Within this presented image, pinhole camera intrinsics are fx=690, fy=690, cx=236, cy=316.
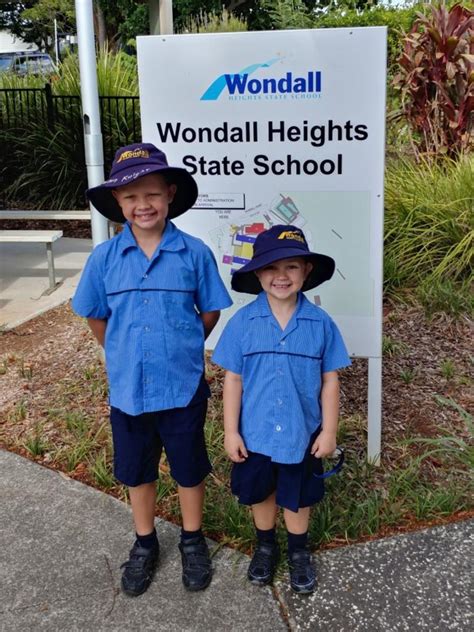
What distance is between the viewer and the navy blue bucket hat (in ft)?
7.40

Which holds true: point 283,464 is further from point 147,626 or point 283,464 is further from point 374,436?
point 374,436

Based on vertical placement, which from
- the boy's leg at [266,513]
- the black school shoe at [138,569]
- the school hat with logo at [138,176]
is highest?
the school hat with logo at [138,176]

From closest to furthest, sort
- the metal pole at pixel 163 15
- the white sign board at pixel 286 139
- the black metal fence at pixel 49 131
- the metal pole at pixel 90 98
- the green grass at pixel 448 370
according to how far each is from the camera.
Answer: the white sign board at pixel 286 139
the metal pole at pixel 90 98
the green grass at pixel 448 370
the metal pole at pixel 163 15
the black metal fence at pixel 49 131

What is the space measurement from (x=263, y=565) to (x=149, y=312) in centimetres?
102

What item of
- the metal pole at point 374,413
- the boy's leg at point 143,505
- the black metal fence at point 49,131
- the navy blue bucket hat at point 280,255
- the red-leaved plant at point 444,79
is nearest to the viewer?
the navy blue bucket hat at point 280,255

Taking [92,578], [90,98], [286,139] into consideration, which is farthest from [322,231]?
[90,98]

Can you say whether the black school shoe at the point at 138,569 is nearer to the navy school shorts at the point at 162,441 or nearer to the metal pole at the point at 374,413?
the navy school shorts at the point at 162,441

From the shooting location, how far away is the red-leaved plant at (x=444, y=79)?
6922mm

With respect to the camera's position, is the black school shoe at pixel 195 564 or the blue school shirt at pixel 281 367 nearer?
the blue school shirt at pixel 281 367

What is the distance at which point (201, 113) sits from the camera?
3.08 m

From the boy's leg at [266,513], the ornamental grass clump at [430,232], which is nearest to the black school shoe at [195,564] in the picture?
the boy's leg at [266,513]

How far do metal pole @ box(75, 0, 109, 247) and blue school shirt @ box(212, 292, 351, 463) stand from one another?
1.92 m

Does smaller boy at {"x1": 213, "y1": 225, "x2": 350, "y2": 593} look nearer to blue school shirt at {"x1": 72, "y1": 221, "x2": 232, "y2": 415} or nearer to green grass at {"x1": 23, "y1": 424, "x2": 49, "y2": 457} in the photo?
blue school shirt at {"x1": 72, "y1": 221, "x2": 232, "y2": 415}

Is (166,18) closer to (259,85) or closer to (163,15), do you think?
(163,15)
